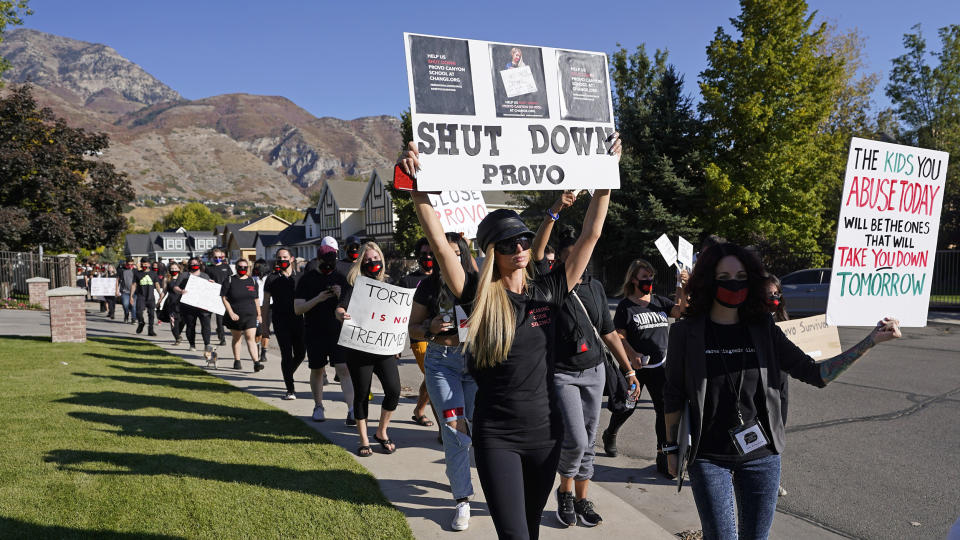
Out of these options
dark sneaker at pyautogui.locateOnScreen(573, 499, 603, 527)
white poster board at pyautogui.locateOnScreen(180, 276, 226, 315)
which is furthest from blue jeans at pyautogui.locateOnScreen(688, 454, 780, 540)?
white poster board at pyautogui.locateOnScreen(180, 276, 226, 315)

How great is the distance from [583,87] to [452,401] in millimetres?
2460

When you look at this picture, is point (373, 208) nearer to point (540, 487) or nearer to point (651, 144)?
point (651, 144)

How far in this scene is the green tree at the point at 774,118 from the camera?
25.8 metres

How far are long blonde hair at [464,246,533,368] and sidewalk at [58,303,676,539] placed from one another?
1.87m

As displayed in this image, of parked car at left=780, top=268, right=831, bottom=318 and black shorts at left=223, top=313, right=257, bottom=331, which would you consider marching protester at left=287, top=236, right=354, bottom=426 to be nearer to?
black shorts at left=223, top=313, right=257, bottom=331

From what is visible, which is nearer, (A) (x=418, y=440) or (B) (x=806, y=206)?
(A) (x=418, y=440)

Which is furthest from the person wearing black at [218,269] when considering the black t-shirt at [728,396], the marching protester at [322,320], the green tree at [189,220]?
the green tree at [189,220]

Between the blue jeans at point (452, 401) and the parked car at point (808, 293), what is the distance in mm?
15124

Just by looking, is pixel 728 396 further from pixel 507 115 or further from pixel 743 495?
pixel 507 115

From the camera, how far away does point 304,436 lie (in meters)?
6.50

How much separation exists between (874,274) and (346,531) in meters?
3.55

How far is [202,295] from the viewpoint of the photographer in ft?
37.7

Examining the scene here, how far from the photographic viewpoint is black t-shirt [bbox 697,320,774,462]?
2.93 m

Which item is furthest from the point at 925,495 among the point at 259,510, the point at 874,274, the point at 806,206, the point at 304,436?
the point at 806,206
